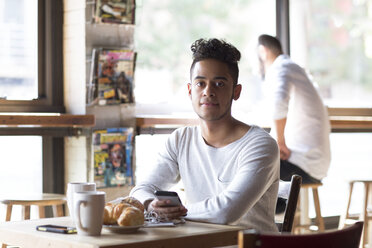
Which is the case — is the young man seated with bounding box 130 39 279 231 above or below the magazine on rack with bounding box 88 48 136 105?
below

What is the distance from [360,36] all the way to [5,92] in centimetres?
328

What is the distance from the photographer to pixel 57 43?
14.0ft

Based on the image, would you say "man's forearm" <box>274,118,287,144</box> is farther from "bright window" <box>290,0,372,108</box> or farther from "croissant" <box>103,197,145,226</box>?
"croissant" <box>103,197,145,226</box>

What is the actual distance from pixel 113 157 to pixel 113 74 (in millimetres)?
511

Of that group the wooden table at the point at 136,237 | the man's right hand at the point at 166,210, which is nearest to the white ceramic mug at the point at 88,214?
the wooden table at the point at 136,237

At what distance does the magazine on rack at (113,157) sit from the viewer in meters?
4.11

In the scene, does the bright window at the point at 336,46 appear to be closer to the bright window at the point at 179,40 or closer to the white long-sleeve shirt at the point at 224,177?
the bright window at the point at 179,40

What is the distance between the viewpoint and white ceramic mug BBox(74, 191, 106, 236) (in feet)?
5.89

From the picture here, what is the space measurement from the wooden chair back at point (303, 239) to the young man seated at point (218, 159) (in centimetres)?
68

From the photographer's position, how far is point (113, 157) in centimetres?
420

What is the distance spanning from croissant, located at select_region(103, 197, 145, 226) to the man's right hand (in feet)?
0.43

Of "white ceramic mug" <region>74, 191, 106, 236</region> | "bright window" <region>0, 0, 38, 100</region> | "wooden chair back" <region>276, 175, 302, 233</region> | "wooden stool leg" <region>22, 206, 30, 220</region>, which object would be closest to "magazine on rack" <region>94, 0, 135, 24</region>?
"bright window" <region>0, 0, 38, 100</region>

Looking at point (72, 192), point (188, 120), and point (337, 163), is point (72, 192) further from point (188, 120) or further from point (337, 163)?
point (337, 163)

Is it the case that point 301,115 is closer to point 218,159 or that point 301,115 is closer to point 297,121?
point 297,121
